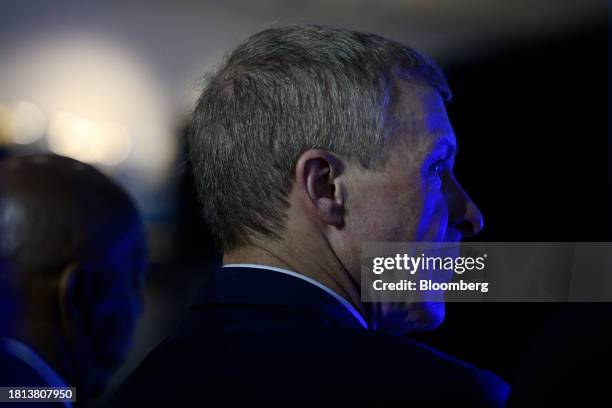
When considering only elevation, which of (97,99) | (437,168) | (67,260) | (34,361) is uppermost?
(437,168)

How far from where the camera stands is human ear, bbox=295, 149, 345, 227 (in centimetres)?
92

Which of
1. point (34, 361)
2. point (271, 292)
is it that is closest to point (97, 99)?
point (34, 361)

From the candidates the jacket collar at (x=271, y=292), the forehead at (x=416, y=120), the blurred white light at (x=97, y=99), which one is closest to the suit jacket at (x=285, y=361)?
the jacket collar at (x=271, y=292)

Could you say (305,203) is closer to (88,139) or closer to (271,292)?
(271,292)

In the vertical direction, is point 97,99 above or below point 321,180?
below

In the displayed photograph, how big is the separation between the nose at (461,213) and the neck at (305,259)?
0.58ft

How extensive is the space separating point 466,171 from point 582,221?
49 cm

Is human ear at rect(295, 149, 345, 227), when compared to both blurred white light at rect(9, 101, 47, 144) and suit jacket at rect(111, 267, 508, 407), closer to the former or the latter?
suit jacket at rect(111, 267, 508, 407)

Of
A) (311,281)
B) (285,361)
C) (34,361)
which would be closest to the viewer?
(285,361)

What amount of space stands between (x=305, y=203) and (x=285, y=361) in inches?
8.9

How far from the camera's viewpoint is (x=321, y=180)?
922mm

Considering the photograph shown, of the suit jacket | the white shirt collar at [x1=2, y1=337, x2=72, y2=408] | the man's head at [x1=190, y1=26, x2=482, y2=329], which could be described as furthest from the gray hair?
the white shirt collar at [x1=2, y1=337, x2=72, y2=408]

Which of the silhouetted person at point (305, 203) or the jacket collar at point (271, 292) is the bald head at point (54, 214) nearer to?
the silhouetted person at point (305, 203)

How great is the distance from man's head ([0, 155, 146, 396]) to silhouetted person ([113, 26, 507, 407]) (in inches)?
19.0
